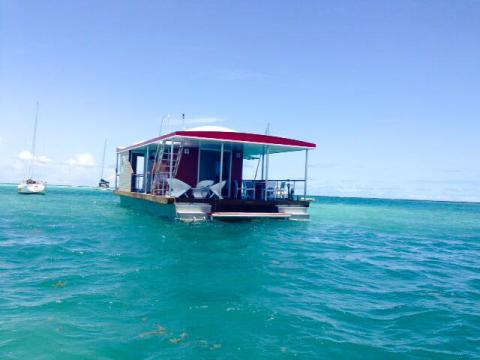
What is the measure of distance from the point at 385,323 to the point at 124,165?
81.9 ft

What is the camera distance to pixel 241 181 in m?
20.3

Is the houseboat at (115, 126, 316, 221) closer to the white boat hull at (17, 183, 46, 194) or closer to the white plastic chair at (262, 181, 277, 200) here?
the white plastic chair at (262, 181, 277, 200)

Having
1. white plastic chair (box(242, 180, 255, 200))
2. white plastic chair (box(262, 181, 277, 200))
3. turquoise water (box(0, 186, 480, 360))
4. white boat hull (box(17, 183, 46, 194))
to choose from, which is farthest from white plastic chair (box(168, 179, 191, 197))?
white boat hull (box(17, 183, 46, 194))

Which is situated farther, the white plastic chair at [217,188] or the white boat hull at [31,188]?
the white boat hull at [31,188]

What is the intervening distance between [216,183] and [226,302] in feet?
45.5

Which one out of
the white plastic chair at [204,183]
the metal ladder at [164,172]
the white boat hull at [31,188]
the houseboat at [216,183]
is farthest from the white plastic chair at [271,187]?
the white boat hull at [31,188]

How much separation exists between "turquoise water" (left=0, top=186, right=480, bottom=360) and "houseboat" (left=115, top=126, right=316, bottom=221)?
4.77 metres

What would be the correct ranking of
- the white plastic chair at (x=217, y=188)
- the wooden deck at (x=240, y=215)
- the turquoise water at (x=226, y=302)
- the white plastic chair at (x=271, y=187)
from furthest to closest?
1. the white plastic chair at (x=271, y=187)
2. the white plastic chair at (x=217, y=188)
3. the wooden deck at (x=240, y=215)
4. the turquoise water at (x=226, y=302)

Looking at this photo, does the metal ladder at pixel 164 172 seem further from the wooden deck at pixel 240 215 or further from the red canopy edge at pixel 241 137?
the wooden deck at pixel 240 215

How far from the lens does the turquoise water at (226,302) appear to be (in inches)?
168

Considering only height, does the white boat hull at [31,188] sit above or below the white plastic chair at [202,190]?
below

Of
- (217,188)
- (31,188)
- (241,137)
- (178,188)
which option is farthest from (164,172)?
(31,188)

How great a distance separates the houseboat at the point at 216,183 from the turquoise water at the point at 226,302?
4.77 m

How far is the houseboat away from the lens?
15.9 m
